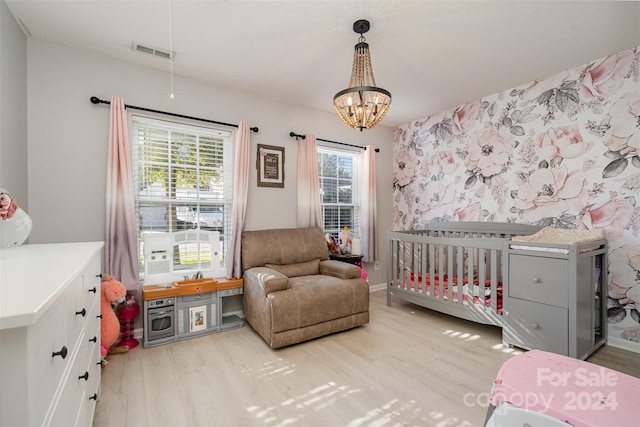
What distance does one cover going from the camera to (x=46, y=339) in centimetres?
73

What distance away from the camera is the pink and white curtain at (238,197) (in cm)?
301

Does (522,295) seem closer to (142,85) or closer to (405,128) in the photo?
(405,128)

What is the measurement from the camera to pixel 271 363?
2229mm

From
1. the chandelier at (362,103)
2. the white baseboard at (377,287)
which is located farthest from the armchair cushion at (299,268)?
the chandelier at (362,103)

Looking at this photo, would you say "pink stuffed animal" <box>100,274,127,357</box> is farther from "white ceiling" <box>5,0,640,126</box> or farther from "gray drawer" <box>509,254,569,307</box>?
"gray drawer" <box>509,254,569,307</box>

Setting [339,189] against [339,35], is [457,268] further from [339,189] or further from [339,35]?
[339,35]

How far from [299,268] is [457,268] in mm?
1596

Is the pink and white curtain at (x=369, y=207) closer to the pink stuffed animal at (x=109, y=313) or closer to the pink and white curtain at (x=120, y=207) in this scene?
the pink and white curtain at (x=120, y=207)

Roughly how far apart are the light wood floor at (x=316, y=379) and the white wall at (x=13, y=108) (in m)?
1.43

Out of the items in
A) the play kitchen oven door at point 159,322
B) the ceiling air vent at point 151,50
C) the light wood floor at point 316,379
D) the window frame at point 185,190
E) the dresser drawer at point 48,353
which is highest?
the ceiling air vent at point 151,50

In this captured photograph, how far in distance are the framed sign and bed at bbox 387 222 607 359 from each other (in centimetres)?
175

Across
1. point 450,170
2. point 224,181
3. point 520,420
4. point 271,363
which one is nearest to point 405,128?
point 450,170

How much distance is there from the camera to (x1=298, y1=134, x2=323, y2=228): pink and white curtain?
11.6ft

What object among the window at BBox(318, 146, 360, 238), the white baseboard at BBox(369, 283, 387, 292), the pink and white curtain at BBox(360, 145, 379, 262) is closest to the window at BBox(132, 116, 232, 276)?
the window at BBox(318, 146, 360, 238)
